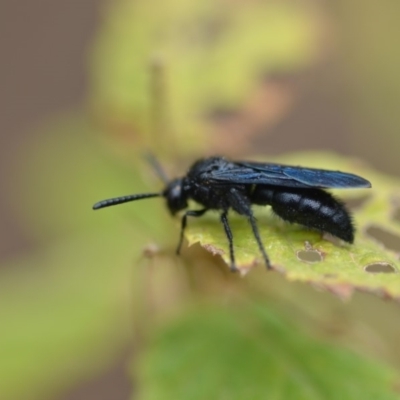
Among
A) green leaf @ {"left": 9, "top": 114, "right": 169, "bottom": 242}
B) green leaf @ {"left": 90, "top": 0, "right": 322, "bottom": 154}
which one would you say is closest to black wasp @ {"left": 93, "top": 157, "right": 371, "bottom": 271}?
green leaf @ {"left": 90, "top": 0, "right": 322, "bottom": 154}

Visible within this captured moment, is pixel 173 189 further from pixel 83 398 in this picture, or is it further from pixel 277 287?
pixel 83 398

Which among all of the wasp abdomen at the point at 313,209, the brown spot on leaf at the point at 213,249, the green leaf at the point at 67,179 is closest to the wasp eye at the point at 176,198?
the wasp abdomen at the point at 313,209

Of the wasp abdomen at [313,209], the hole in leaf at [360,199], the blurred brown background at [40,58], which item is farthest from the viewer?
the blurred brown background at [40,58]

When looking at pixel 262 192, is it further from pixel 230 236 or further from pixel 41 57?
pixel 41 57

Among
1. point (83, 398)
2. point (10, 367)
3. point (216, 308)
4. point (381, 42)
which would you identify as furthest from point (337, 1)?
point (83, 398)

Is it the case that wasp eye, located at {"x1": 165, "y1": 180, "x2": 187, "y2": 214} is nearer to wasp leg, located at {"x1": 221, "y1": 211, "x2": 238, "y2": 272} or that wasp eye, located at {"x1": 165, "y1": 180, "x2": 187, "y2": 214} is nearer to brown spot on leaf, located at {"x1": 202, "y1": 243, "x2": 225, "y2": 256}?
wasp leg, located at {"x1": 221, "y1": 211, "x2": 238, "y2": 272}

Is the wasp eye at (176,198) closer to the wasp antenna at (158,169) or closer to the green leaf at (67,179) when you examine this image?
the wasp antenna at (158,169)

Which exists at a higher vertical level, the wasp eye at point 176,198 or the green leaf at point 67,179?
the wasp eye at point 176,198
